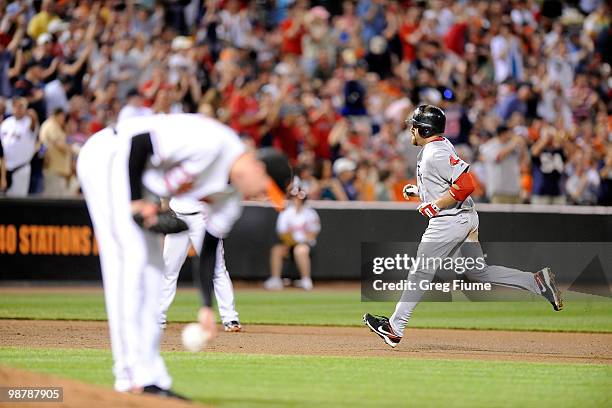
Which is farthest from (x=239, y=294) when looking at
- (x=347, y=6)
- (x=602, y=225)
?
(x=347, y=6)

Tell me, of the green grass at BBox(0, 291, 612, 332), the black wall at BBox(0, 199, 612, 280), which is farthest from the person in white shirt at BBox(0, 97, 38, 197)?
the black wall at BBox(0, 199, 612, 280)

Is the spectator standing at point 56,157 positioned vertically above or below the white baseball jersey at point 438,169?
below

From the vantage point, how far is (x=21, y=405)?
743 cm

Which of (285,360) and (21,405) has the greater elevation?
(21,405)

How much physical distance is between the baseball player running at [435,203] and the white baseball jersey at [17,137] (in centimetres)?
884

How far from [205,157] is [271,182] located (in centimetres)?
43

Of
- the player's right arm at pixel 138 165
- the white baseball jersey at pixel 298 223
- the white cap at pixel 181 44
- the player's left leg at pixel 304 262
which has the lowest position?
the player's left leg at pixel 304 262

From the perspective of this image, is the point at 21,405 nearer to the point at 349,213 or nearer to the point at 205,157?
the point at 205,157

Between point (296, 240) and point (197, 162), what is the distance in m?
13.6

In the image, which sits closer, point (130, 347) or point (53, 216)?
point (130, 347)

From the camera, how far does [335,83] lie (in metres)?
23.9

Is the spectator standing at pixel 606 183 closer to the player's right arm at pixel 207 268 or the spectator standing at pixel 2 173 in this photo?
the spectator standing at pixel 2 173

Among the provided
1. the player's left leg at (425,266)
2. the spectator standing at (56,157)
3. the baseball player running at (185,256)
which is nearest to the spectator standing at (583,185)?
the spectator standing at (56,157)

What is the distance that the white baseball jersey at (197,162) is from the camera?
23.7ft
